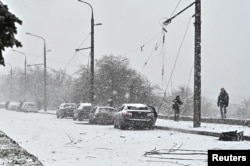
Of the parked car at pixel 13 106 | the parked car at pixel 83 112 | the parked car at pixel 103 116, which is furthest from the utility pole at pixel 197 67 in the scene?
the parked car at pixel 13 106

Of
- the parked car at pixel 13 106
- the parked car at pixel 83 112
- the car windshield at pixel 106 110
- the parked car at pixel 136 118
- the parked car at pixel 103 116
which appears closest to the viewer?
the parked car at pixel 136 118

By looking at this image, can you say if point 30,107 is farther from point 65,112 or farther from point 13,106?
point 65,112

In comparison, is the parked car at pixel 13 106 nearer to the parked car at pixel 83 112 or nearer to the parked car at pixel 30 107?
the parked car at pixel 30 107

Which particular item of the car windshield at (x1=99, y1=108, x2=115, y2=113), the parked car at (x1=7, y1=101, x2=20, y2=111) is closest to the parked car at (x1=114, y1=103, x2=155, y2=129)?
the car windshield at (x1=99, y1=108, x2=115, y2=113)

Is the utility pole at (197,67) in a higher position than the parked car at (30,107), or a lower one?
higher

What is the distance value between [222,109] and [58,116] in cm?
2295

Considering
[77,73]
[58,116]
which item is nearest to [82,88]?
A: [77,73]

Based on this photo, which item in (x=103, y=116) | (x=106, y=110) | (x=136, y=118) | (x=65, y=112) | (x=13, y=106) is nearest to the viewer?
(x=136, y=118)

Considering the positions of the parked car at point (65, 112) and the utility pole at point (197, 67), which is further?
the parked car at point (65, 112)

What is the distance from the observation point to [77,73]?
255ft

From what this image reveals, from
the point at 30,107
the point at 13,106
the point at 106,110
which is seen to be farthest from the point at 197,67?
the point at 13,106

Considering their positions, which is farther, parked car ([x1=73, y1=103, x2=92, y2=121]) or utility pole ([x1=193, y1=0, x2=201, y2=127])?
parked car ([x1=73, y1=103, x2=92, y2=121])

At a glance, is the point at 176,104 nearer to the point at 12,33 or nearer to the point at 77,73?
the point at 12,33

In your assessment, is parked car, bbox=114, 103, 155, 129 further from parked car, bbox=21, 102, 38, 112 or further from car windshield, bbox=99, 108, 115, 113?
parked car, bbox=21, 102, 38, 112
